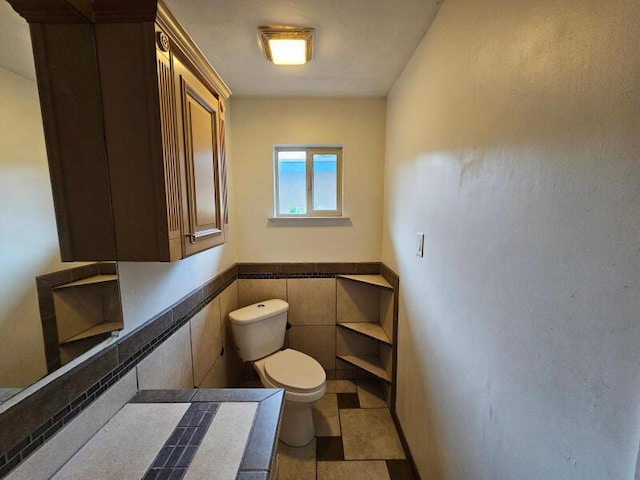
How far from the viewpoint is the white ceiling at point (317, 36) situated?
3.80ft

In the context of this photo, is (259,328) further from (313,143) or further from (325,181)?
(313,143)

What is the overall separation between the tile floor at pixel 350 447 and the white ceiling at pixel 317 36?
6.88 feet

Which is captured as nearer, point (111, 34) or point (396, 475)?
point (111, 34)

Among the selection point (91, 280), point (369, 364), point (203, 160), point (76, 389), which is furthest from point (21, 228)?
point (369, 364)

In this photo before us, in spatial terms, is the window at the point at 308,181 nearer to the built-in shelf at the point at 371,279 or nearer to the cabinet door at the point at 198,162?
the built-in shelf at the point at 371,279

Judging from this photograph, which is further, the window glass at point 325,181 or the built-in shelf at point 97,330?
the window glass at point 325,181

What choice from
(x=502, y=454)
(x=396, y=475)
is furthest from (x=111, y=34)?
(x=396, y=475)

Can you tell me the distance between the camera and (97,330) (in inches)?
35.6

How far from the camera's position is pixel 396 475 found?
5.08 feet

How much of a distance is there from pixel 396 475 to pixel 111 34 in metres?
2.31

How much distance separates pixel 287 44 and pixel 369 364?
2.27 m

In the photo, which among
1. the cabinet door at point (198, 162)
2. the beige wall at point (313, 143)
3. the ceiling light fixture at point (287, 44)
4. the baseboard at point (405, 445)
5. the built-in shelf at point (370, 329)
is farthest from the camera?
the beige wall at point (313, 143)

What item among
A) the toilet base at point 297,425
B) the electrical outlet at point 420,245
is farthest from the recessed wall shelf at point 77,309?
the electrical outlet at point 420,245

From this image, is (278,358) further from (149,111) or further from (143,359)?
(149,111)
